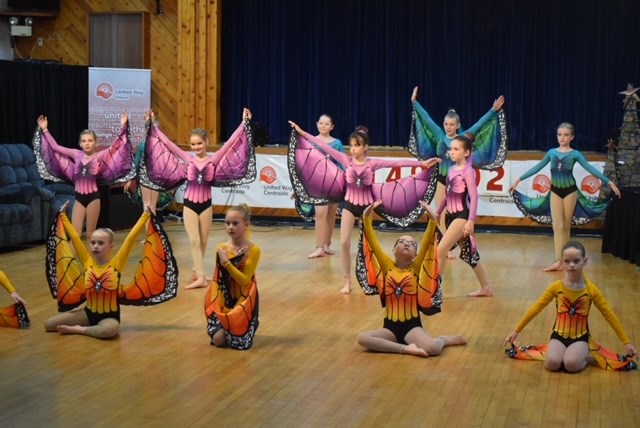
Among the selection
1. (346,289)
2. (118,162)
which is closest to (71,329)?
(346,289)

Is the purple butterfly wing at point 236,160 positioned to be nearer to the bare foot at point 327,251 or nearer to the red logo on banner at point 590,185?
the bare foot at point 327,251

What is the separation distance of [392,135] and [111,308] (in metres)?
8.92

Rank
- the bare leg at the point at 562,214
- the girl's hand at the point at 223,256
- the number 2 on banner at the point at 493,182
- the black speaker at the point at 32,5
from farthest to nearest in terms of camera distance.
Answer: the black speaker at the point at 32,5 → the number 2 on banner at the point at 493,182 → the bare leg at the point at 562,214 → the girl's hand at the point at 223,256

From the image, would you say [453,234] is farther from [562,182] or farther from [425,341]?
[425,341]

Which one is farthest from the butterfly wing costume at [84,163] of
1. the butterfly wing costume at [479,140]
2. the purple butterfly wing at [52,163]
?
the butterfly wing costume at [479,140]

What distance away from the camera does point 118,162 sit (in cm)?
1037

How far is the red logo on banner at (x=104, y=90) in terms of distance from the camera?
14.8 metres

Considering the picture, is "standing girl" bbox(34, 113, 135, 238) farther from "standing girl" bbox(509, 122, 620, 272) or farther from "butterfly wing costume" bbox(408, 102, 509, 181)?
"standing girl" bbox(509, 122, 620, 272)

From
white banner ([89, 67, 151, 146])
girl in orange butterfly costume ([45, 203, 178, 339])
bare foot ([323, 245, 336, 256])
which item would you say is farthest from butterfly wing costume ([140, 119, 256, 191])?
white banner ([89, 67, 151, 146])

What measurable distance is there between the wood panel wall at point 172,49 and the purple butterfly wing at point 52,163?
16.4ft

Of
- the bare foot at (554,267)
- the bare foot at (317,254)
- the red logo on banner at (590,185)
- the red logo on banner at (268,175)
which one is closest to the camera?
the bare foot at (554,267)

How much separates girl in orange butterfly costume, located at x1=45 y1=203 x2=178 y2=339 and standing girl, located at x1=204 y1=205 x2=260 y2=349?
57 cm

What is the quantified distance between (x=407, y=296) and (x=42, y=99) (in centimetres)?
928

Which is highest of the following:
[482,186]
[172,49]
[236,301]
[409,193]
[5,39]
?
[5,39]
